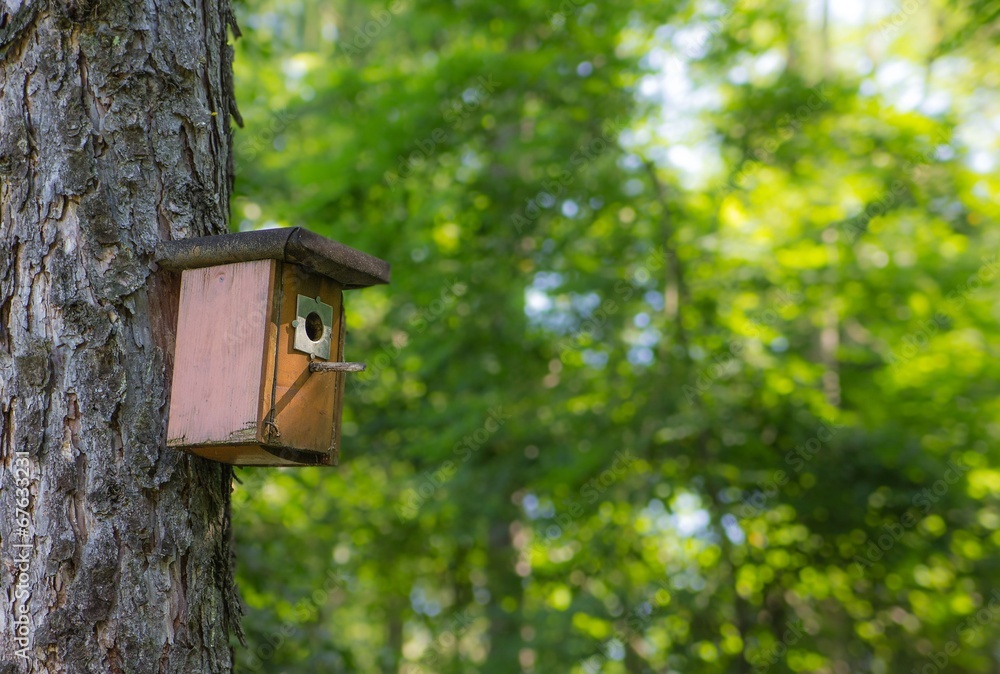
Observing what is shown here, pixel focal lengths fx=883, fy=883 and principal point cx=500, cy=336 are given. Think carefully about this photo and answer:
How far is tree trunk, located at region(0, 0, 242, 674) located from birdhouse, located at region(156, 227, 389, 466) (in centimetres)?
5

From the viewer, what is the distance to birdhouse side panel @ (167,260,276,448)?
1682 millimetres

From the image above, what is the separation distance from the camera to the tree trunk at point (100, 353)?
158cm

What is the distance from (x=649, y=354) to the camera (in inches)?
229

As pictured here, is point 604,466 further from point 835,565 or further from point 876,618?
point 876,618

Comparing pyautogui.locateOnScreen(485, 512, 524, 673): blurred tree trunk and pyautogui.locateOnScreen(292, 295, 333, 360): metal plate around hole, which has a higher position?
pyautogui.locateOnScreen(292, 295, 333, 360): metal plate around hole

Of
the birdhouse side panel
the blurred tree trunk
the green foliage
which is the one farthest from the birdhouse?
Answer: the blurred tree trunk

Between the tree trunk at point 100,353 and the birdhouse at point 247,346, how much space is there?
0.05 m

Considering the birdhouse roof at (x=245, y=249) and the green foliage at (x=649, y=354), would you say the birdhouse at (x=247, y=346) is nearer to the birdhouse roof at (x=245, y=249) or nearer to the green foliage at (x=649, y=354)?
the birdhouse roof at (x=245, y=249)

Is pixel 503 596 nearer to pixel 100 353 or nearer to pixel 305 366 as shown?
pixel 305 366

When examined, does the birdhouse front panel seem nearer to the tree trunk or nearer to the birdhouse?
the birdhouse

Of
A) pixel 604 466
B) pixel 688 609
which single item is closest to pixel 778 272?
pixel 604 466

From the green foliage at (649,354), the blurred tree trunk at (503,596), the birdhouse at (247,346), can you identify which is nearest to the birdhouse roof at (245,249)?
the birdhouse at (247,346)

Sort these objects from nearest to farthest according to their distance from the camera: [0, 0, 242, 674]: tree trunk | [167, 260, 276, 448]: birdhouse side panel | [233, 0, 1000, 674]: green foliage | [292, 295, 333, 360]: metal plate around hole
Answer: [0, 0, 242, 674]: tree trunk
[167, 260, 276, 448]: birdhouse side panel
[292, 295, 333, 360]: metal plate around hole
[233, 0, 1000, 674]: green foliage

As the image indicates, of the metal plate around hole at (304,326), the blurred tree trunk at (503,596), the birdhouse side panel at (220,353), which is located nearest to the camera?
the birdhouse side panel at (220,353)
